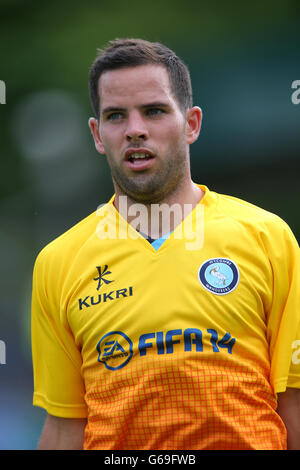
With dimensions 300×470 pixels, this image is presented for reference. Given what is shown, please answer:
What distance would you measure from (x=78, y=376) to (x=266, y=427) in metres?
0.65

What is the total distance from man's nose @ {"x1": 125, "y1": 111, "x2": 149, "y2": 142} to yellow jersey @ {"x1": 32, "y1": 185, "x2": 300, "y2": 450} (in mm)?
300

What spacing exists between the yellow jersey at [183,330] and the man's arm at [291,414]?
0.03 meters

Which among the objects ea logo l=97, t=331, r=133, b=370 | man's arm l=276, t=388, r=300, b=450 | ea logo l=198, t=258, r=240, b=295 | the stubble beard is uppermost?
the stubble beard

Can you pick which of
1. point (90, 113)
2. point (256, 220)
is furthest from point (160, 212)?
point (90, 113)

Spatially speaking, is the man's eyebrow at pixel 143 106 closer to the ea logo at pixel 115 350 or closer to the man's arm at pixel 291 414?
the ea logo at pixel 115 350

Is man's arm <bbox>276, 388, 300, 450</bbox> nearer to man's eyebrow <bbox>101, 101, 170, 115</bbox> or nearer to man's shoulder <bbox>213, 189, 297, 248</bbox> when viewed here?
man's shoulder <bbox>213, 189, 297, 248</bbox>

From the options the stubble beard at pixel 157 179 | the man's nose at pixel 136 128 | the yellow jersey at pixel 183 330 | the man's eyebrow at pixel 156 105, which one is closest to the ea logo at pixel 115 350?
the yellow jersey at pixel 183 330

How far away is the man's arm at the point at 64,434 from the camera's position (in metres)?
2.09

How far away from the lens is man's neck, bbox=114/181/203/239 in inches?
81.4

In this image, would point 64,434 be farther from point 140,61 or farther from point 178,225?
point 140,61

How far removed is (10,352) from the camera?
4.69 m

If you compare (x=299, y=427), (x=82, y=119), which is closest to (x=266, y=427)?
(x=299, y=427)

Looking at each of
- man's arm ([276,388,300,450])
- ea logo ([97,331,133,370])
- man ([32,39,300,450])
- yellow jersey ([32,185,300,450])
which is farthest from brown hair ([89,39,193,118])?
man's arm ([276,388,300,450])
